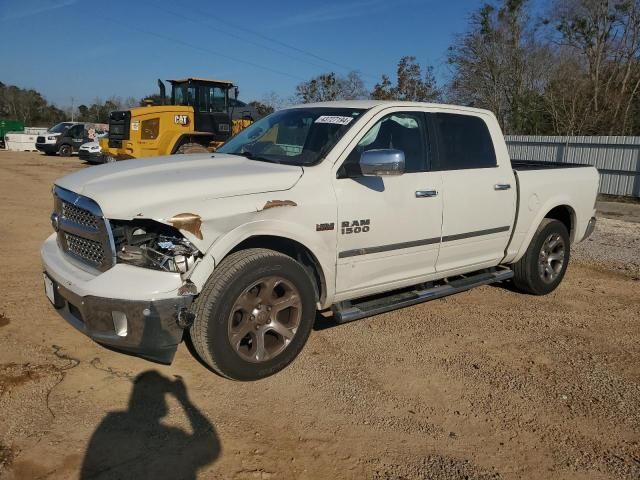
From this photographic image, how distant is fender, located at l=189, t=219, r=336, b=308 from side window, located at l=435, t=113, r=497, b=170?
58.4 inches

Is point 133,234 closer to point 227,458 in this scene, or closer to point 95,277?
point 95,277

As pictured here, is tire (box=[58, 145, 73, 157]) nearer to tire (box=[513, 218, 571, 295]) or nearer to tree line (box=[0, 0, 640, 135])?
tree line (box=[0, 0, 640, 135])

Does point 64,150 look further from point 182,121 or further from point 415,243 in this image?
point 415,243

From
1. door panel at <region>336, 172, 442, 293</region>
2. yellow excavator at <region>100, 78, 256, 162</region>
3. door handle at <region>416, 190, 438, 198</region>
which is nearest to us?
door panel at <region>336, 172, 442, 293</region>

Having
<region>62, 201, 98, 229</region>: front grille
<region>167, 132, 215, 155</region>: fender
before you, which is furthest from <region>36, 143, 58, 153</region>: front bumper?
<region>62, 201, 98, 229</region>: front grille

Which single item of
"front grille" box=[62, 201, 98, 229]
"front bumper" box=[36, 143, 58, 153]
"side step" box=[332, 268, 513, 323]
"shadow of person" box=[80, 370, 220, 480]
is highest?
"front bumper" box=[36, 143, 58, 153]

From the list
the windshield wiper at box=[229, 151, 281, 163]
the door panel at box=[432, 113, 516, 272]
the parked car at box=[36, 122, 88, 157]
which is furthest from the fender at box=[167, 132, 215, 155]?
the parked car at box=[36, 122, 88, 157]

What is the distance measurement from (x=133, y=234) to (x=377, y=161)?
67.1 inches

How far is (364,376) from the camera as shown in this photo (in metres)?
3.89

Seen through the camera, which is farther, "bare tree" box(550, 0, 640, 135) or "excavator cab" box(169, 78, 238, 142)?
"bare tree" box(550, 0, 640, 135)

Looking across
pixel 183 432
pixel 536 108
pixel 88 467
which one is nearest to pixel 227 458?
pixel 183 432

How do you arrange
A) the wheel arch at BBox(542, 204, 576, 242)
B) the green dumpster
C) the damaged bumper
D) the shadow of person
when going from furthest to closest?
the green dumpster → the wheel arch at BBox(542, 204, 576, 242) → the damaged bumper → the shadow of person

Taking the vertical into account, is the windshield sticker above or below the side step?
above

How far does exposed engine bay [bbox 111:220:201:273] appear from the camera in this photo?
3.24m
